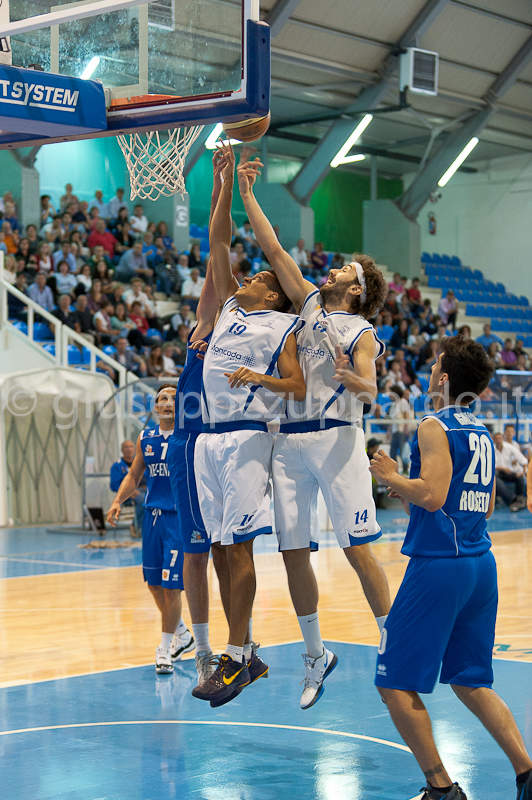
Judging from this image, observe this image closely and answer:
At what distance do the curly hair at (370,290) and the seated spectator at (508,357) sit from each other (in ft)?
62.0

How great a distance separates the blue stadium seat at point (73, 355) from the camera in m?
16.7

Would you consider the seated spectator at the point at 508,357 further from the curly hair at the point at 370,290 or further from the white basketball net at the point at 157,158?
the curly hair at the point at 370,290

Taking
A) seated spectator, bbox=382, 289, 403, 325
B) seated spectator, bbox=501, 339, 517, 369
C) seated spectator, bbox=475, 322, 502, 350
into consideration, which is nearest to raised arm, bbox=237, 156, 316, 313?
seated spectator, bbox=382, 289, 403, 325

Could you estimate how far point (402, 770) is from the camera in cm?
445

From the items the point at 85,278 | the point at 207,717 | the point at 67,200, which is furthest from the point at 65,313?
the point at 207,717

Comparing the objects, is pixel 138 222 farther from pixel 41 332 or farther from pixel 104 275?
pixel 41 332

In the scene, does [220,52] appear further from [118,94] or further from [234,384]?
[234,384]

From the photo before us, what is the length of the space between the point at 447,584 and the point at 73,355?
13.7 metres

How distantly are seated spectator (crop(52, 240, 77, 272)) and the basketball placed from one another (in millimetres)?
12650

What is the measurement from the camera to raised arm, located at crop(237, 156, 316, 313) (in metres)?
5.09

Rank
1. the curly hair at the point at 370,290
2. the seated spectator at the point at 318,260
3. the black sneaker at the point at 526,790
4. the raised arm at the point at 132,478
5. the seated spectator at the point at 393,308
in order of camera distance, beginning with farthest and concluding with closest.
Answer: the seated spectator at the point at 318,260 < the seated spectator at the point at 393,308 < the raised arm at the point at 132,478 < the curly hair at the point at 370,290 < the black sneaker at the point at 526,790

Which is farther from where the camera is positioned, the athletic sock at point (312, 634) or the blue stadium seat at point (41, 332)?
the blue stadium seat at point (41, 332)

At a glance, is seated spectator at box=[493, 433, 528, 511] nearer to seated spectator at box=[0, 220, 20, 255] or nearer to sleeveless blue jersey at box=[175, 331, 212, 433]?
seated spectator at box=[0, 220, 20, 255]

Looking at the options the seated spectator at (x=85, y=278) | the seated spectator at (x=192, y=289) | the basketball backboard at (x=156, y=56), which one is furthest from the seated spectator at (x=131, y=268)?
the basketball backboard at (x=156, y=56)
